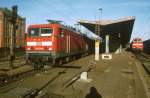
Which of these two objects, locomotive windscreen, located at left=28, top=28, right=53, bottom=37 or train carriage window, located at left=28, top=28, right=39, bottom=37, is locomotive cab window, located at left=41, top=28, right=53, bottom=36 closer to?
locomotive windscreen, located at left=28, top=28, right=53, bottom=37

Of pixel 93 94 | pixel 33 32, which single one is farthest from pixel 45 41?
pixel 93 94

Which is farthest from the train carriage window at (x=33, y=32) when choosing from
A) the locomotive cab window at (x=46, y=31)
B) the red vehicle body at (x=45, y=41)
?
the locomotive cab window at (x=46, y=31)

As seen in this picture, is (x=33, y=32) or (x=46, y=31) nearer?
(x=46, y=31)

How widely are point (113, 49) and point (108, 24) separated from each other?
2614 centimetres

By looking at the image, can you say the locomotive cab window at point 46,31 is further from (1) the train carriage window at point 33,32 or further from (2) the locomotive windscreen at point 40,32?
(1) the train carriage window at point 33,32

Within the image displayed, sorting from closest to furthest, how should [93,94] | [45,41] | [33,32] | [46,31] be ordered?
[93,94] < [45,41] < [46,31] < [33,32]

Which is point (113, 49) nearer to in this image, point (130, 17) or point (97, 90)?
point (130, 17)

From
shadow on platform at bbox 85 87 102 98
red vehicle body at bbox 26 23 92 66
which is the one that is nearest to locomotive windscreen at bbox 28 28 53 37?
red vehicle body at bbox 26 23 92 66

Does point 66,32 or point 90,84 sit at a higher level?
point 66,32

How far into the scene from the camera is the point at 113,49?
2603 inches

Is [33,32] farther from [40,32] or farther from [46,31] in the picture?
[46,31]

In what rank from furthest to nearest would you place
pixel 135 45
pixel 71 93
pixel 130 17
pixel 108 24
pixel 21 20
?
pixel 135 45 → pixel 21 20 → pixel 108 24 → pixel 130 17 → pixel 71 93

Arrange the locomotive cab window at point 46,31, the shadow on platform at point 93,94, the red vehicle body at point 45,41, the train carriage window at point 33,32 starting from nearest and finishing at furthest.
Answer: the shadow on platform at point 93,94 < the red vehicle body at point 45,41 < the locomotive cab window at point 46,31 < the train carriage window at point 33,32

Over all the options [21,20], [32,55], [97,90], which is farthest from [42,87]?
[21,20]
